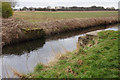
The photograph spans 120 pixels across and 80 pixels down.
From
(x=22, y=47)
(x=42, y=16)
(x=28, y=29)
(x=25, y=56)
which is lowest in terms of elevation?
(x=25, y=56)

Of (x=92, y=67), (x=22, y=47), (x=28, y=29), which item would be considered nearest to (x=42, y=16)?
(x=28, y=29)

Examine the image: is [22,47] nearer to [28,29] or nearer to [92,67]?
[28,29]

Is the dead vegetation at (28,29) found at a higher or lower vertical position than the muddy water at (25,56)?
higher

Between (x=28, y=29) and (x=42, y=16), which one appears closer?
(x=28, y=29)

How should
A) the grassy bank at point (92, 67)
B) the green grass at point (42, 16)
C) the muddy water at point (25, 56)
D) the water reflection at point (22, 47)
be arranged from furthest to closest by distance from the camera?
the green grass at point (42, 16) → the water reflection at point (22, 47) → the muddy water at point (25, 56) → the grassy bank at point (92, 67)

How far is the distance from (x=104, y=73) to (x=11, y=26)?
36.1 feet

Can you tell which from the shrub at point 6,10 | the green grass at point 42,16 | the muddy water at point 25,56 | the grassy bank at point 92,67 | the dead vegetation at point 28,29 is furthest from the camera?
the green grass at point 42,16

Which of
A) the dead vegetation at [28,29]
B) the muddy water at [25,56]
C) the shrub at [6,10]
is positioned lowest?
the muddy water at [25,56]

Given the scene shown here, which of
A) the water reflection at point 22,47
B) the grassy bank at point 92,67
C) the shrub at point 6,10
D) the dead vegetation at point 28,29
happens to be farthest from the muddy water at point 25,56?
the shrub at point 6,10

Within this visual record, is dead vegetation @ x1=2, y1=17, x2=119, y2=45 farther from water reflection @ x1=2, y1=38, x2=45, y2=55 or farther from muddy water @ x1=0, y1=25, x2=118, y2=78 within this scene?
muddy water @ x1=0, y1=25, x2=118, y2=78

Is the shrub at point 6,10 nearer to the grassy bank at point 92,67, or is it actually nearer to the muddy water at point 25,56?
the muddy water at point 25,56

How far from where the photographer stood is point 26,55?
1120 centimetres

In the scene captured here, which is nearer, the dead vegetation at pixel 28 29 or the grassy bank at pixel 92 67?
the grassy bank at pixel 92 67

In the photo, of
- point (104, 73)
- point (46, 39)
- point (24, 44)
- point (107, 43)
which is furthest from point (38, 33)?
point (104, 73)
